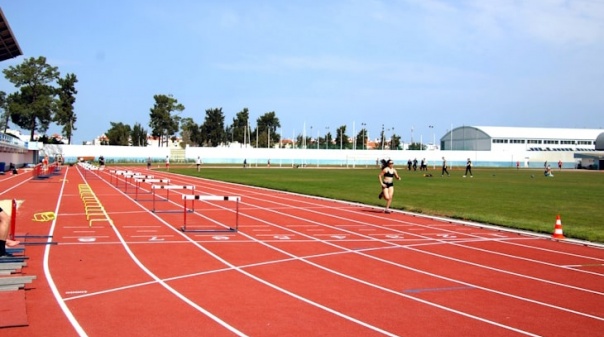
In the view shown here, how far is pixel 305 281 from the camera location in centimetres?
980

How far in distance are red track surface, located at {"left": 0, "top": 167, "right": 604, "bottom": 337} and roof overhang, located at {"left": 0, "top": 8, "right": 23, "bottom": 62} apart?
15.7m

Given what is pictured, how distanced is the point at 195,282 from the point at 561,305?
5491 mm

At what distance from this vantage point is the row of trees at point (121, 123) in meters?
90.7

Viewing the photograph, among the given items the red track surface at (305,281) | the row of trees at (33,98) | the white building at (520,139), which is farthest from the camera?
the white building at (520,139)

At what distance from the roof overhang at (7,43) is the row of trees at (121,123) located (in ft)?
199

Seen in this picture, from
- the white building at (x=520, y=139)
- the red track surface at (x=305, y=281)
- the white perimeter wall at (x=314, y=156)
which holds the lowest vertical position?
the red track surface at (x=305, y=281)

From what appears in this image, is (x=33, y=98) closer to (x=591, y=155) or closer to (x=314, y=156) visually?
(x=314, y=156)

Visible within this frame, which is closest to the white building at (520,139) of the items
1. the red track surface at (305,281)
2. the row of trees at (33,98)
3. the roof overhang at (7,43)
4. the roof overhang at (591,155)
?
the roof overhang at (591,155)

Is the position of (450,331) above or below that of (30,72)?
below

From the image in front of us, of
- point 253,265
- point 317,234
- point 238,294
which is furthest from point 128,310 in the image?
point 317,234

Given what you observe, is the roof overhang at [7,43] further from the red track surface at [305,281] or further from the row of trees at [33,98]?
the row of trees at [33,98]

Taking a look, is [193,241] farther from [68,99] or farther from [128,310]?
[68,99]

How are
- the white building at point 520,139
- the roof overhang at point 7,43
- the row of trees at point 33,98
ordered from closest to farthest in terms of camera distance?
the roof overhang at point 7,43 → the row of trees at point 33,98 → the white building at point 520,139

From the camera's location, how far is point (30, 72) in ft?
298
